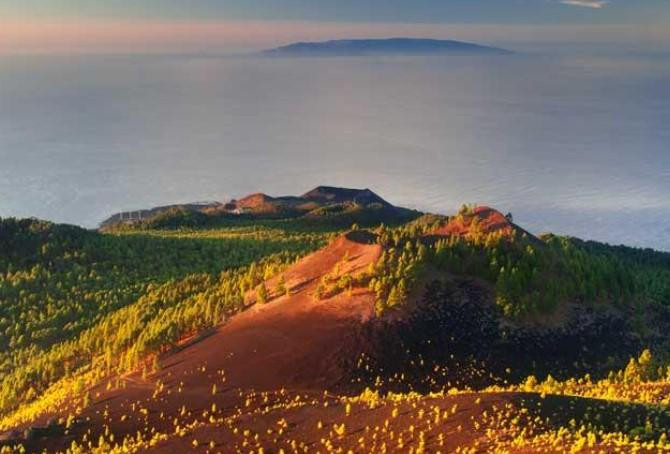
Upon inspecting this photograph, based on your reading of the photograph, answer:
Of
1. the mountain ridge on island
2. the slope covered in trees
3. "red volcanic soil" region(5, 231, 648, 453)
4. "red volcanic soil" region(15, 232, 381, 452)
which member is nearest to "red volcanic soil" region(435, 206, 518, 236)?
the slope covered in trees

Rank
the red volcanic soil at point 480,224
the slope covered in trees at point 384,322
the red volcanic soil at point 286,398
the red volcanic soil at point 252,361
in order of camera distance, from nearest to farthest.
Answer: the red volcanic soil at point 286,398
the red volcanic soil at point 252,361
the slope covered in trees at point 384,322
the red volcanic soil at point 480,224

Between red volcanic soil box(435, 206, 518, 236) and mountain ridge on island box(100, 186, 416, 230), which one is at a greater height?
red volcanic soil box(435, 206, 518, 236)

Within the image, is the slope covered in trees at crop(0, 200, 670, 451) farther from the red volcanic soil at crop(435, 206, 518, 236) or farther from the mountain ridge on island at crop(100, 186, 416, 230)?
the mountain ridge on island at crop(100, 186, 416, 230)

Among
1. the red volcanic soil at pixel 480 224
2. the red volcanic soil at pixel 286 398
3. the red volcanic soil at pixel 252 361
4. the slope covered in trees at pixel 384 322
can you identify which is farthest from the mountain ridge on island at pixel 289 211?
the red volcanic soil at pixel 252 361

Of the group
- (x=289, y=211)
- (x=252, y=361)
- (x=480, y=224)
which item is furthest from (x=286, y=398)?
(x=289, y=211)

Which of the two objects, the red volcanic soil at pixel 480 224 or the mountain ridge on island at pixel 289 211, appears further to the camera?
the mountain ridge on island at pixel 289 211

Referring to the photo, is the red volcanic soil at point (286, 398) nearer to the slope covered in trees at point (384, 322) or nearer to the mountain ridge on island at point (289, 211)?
the slope covered in trees at point (384, 322)

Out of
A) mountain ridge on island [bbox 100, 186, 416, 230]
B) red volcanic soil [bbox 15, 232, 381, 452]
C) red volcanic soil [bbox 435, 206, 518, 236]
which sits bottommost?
mountain ridge on island [bbox 100, 186, 416, 230]

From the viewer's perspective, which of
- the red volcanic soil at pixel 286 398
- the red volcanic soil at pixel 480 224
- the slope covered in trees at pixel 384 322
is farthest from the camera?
the red volcanic soil at pixel 480 224

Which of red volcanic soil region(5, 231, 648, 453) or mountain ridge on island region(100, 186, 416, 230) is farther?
mountain ridge on island region(100, 186, 416, 230)
